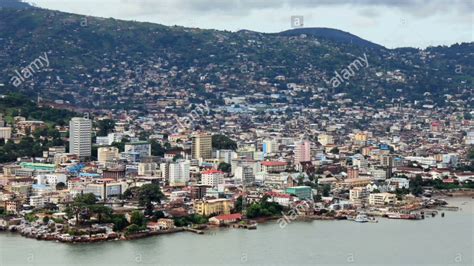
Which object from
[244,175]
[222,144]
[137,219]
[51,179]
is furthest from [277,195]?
[222,144]

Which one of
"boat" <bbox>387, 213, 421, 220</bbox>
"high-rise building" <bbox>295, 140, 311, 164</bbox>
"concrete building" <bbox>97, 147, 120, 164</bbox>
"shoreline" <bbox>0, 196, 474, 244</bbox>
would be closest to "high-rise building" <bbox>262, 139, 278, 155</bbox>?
"high-rise building" <bbox>295, 140, 311, 164</bbox>

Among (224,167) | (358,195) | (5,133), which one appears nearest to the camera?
(358,195)

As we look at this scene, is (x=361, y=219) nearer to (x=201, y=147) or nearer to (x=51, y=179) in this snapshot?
(x=51, y=179)

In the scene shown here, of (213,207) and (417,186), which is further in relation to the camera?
(417,186)

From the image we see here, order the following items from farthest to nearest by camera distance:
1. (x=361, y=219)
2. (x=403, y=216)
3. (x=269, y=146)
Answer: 1. (x=269, y=146)
2. (x=403, y=216)
3. (x=361, y=219)

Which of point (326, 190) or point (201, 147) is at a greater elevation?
point (201, 147)

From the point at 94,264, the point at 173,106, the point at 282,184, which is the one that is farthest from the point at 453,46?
the point at 94,264

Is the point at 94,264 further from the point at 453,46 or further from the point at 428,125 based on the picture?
the point at 453,46
